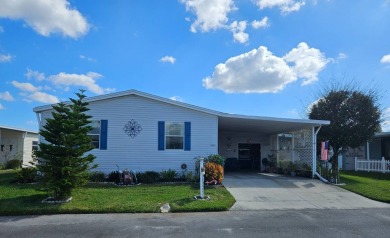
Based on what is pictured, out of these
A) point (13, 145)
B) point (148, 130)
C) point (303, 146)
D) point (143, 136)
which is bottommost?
point (13, 145)

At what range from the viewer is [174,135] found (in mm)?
15766

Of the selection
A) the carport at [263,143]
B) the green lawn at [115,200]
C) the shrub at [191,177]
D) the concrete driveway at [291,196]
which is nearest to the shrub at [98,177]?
the green lawn at [115,200]

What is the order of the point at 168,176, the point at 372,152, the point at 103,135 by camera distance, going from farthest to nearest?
the point at 372,152, the point at 103,135, the point at 168,176

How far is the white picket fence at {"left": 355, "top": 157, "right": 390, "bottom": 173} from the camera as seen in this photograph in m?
22.0

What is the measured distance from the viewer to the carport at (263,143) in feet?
59.2

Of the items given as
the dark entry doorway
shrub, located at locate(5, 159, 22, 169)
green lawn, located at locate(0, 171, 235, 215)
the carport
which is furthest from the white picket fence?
shrub, located at locate(5, 159, 22, 169)

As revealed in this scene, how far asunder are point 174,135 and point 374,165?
594 inches

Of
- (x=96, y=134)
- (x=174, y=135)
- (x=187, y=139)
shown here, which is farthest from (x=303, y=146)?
(x=96, y=134)

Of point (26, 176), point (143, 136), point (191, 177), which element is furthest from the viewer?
point (143, 136)

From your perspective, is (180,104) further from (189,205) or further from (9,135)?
(9,135)

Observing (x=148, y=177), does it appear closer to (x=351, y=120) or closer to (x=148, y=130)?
(x=148, y=130)

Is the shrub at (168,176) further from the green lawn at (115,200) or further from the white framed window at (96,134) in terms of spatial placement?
the white framed window at (96,134)

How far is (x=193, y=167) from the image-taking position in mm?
15664

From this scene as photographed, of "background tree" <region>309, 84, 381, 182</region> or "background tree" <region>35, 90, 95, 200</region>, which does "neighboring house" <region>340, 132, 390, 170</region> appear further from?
"background tree" <region>35, 90, 95, 200</region>
